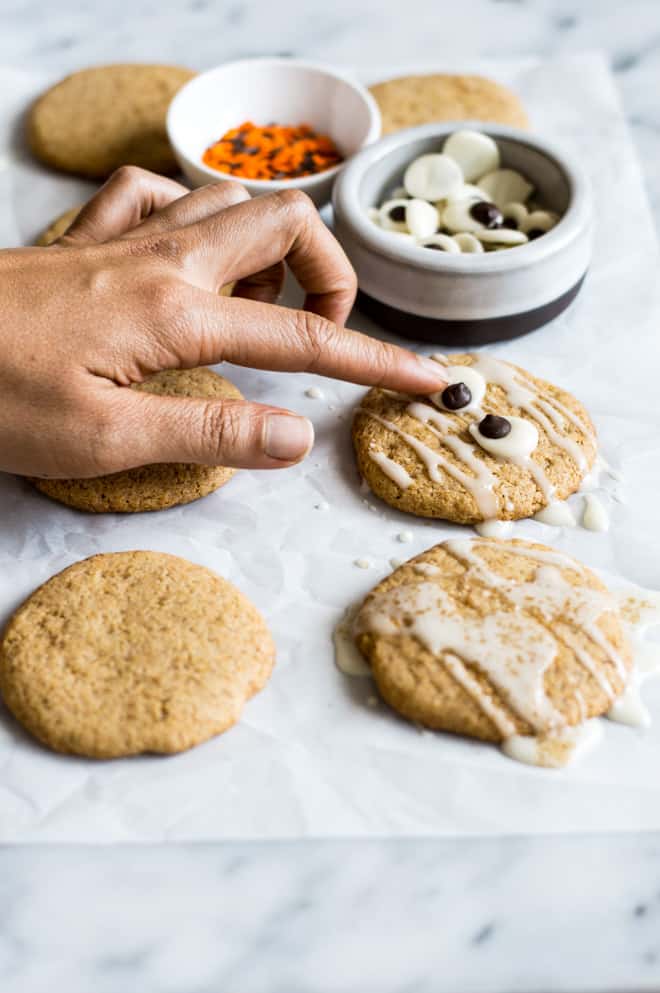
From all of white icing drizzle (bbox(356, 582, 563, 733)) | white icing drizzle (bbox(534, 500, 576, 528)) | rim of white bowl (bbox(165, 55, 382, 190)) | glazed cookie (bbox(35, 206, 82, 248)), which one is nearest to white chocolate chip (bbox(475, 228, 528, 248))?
rim of white bowl (bbox(165, 55, 382, 190))

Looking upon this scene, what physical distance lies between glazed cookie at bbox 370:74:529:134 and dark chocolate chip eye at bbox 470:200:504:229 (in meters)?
0.51

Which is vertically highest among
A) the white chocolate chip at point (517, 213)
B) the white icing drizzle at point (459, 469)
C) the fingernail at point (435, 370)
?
the white chocolate chip at point (517, 213)

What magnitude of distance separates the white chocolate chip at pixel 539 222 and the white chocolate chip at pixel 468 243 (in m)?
0.13

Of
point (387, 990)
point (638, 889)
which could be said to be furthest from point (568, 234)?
point (387, 990)

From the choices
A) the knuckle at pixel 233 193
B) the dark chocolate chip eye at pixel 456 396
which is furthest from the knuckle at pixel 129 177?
the dark chocolate chip eye at pixel 456 396

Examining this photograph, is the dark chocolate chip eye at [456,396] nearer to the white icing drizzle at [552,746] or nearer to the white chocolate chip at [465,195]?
the white chocolate chip at [465,195]

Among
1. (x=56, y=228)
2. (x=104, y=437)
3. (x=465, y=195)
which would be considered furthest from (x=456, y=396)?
(x=56, y=228)

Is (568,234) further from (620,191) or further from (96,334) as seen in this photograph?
(96,334)

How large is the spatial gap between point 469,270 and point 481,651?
0.79 m

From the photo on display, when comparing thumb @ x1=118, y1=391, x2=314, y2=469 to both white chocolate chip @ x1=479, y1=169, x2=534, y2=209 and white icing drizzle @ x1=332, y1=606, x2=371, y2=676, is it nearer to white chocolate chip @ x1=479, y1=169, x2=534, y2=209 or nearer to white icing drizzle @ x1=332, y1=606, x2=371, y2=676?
white icing drizzle @ x1=332, y1=606, x2=371, y2=676

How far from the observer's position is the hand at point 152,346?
67.4 inches

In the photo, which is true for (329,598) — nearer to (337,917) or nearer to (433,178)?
(337,917)

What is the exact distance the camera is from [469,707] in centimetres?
163

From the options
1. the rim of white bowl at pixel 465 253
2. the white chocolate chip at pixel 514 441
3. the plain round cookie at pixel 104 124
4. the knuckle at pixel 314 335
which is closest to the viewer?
the knuckle at pixel 314 335
